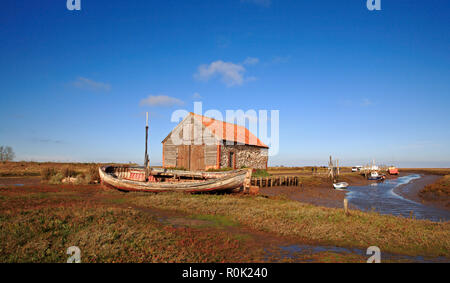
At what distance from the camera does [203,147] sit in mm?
29406

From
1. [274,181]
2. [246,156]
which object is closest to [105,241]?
[274,181]

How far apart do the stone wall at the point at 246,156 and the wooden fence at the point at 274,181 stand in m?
3.64

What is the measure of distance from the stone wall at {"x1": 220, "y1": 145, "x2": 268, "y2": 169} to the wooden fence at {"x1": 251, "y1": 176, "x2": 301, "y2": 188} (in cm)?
364

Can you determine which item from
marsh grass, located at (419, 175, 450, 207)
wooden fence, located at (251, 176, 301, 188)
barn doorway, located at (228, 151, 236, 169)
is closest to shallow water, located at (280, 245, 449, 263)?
marsh grass, located at (419, 175, 450, 207)

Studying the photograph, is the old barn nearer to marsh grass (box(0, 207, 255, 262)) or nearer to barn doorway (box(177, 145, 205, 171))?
barn doorway (box(177, 145, 205, 171))

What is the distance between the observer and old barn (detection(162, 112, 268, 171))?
2860 cm

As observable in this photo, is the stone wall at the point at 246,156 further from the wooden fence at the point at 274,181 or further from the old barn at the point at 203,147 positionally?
the wooden fence at the point at 274,181

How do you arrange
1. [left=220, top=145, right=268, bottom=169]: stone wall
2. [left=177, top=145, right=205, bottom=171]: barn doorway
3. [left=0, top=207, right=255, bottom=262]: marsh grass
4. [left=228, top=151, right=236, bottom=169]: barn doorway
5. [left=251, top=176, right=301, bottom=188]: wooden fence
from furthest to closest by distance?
[left=228, top=151, right=236, bottom=169]: barn doorway → [left=177, top=145, right=205, bottom=171]: barn doorway → [left=220, top=145, right=268, bottom=169]: stone wall → [left=251, top=176, right=301, bottom=188]: wooden fence → [left=0, top=207, right=255, bottom=262]: marsh grass

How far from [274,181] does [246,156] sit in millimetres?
4684

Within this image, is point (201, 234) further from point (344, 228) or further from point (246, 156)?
point (246, 156)

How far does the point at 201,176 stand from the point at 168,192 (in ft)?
10.5

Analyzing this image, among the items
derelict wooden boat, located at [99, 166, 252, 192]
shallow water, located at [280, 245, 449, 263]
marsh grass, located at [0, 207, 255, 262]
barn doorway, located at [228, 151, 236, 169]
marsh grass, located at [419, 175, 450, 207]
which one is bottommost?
marsh grass, located at [419, 175, 450, 207]

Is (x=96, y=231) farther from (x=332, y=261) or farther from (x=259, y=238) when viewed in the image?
(x=332, y=261)
